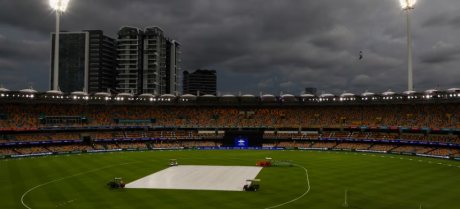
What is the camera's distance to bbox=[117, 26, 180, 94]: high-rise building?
136500 millimetres

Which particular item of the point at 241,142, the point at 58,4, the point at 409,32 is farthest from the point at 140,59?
the point at 409,32

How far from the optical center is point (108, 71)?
152m

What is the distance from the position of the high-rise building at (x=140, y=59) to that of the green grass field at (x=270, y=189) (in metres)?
91.1

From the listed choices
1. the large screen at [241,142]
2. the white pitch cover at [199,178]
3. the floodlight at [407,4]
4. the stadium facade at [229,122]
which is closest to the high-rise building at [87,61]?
the stadium facade at [229,122]

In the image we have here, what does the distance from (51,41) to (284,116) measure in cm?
13249

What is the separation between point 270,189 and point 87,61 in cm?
13962

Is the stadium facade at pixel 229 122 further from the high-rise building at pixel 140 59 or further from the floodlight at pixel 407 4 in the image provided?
the high-rise building at pixel 140 59

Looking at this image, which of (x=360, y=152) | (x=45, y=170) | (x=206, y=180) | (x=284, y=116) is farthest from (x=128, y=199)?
(x=284, y=116)

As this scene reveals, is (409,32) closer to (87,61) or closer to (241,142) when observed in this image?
(241,142)

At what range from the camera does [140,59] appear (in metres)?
141

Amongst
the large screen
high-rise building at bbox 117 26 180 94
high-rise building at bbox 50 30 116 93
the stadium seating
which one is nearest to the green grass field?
the stadium seating

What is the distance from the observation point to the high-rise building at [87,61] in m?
147

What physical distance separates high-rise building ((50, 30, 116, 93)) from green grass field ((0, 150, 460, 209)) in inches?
4143

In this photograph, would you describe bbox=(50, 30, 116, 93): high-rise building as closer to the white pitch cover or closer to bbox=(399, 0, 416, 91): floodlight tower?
the white pitch cover
